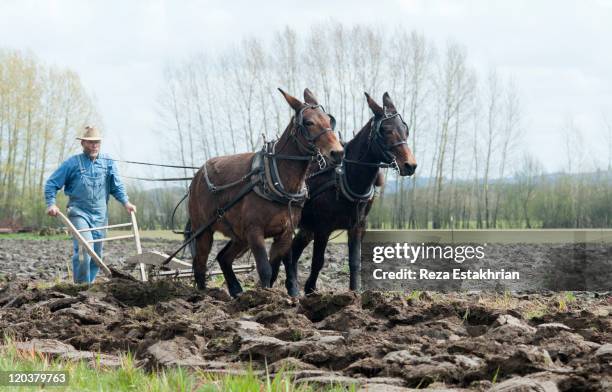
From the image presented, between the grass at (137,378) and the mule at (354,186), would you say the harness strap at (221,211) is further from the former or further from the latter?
the grass at (137,378)

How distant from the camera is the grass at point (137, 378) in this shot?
14.5 feet

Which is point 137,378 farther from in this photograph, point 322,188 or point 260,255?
point 322,188

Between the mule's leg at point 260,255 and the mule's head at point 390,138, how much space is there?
5.47ft

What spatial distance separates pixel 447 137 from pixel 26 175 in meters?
22.1

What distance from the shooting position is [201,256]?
986cm

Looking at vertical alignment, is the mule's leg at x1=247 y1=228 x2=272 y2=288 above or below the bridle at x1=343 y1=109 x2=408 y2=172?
below

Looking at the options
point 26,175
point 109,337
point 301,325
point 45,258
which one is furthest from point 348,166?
point 26,175

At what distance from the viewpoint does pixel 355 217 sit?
9.52 meters

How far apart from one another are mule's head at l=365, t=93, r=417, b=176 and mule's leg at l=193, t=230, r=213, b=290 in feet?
6.68

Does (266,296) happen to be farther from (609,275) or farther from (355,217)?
(609,275)

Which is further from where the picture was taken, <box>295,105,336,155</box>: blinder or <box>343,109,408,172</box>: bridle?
<box>343,109,408,172</box>: bridle

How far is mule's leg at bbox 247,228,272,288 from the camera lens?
333 inches

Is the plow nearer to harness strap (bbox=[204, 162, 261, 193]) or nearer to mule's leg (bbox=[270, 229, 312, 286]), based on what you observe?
mule's leg (bbox=[270, 229, 312, 286])

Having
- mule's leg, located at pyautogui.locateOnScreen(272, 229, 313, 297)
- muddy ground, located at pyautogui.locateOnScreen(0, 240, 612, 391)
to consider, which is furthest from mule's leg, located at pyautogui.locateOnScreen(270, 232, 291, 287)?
muddy ground, located at pyautogui.locateOnScreen(0, 240, 612, 391)
